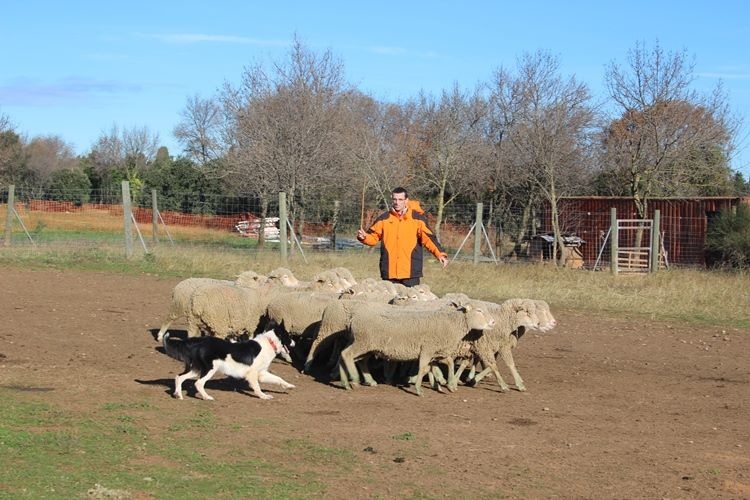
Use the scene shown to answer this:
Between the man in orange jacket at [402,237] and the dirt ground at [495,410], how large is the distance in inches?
73.4

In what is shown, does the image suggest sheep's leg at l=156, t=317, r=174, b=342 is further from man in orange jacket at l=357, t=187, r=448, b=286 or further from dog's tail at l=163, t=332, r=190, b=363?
dog's tail at l=163, t=332, r=190, b=363

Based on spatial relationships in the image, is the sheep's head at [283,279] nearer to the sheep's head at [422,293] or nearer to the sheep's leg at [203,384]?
the sheep's head at [422,293]

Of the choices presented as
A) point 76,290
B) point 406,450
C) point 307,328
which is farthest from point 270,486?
point 76,290

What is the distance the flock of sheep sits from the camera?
10.0 m

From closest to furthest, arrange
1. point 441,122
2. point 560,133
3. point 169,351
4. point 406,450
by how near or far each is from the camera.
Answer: point 406,450
point 169,351
point 560,133
point 441,122

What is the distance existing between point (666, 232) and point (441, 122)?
Answer: 10.3 meters

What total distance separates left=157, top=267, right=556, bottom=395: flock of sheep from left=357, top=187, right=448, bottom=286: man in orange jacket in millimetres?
461

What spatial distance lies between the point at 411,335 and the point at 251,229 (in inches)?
692

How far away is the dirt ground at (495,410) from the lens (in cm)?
680

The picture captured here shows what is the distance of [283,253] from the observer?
23391mm

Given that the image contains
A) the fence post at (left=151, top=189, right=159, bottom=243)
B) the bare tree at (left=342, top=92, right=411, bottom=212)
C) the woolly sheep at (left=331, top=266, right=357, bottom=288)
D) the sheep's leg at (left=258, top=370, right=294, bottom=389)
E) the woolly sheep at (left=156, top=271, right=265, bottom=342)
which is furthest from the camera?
the bare tree at (left=342, top=92, right=411, bottom=212)

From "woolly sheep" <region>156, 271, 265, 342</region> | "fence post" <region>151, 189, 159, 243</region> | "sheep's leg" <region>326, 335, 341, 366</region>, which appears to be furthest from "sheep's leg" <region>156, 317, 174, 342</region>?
"fence post" <region>151, 189, 159, 243</region>

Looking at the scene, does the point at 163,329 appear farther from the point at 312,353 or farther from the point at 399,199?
the point at 399,199

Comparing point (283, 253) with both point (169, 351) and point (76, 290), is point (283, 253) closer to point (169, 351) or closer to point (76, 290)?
point (76, 290)
